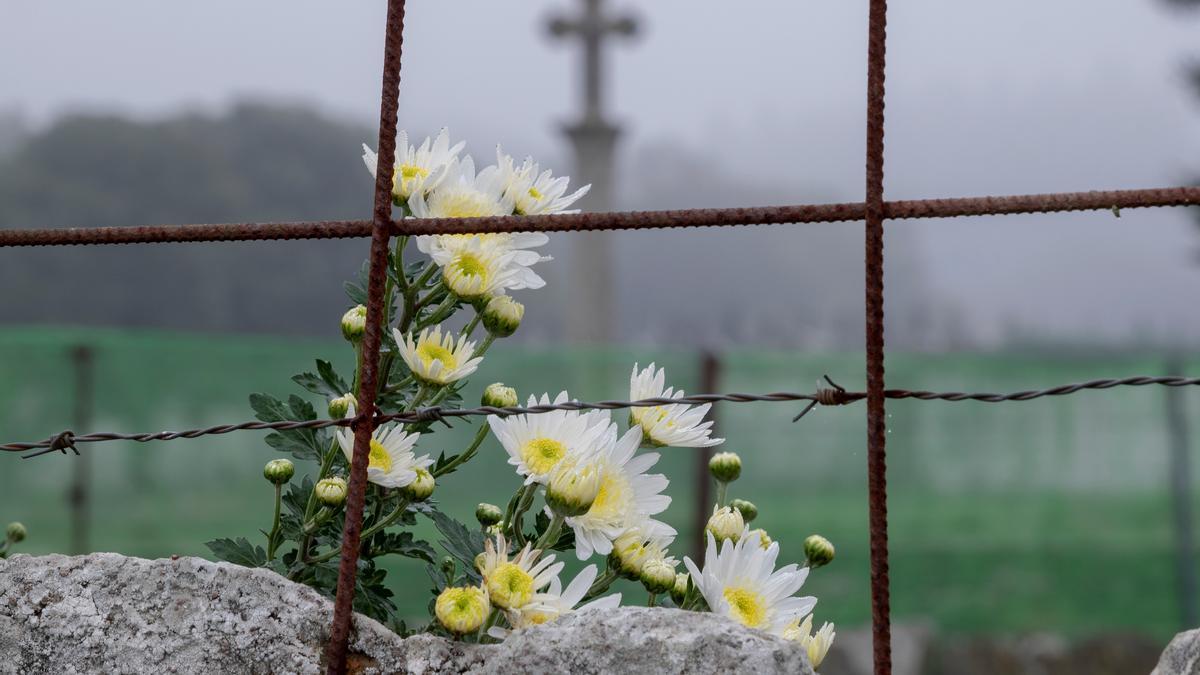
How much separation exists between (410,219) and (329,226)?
0.27 feet

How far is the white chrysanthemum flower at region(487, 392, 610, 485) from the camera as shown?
3.90 ft

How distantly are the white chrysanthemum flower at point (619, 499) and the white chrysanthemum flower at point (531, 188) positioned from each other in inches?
10.7

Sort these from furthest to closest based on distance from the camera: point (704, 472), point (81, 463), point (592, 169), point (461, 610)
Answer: point (592, 169), point (704, 472), point (81, 463), point (461, 610)

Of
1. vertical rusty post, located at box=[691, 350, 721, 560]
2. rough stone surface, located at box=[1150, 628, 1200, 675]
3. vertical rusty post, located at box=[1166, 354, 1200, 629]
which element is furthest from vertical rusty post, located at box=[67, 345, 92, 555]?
vertical rusty post, located at box=[1166, 354, 1200, 629]

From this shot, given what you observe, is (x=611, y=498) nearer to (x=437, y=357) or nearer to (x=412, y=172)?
(x=437, y=357)

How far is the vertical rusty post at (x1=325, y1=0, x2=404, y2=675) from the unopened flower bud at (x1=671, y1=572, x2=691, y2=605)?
1.06ft

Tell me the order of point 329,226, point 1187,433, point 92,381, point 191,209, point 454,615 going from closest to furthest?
1. point 454,615
2. point 329,226
3. point 92,381
4. point 1187,433
5. point 191,209

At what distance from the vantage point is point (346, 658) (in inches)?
44.6

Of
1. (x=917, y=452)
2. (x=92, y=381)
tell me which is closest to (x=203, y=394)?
(x=92, y=381)

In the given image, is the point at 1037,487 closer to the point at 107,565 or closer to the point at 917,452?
the point at 917,452

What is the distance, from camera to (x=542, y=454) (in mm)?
1194

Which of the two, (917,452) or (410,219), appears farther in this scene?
(917,452)

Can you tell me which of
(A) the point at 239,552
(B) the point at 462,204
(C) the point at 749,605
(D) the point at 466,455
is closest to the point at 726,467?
(C) the point at 749,605

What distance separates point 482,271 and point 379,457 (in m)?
0.22
